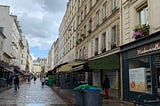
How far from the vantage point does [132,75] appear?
1602cm

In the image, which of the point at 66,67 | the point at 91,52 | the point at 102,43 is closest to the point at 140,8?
the point at 102,43

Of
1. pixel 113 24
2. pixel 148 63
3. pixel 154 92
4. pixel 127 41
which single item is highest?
pixel 113 24

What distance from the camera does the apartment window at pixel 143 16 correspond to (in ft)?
50.1

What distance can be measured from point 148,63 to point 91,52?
560 inches

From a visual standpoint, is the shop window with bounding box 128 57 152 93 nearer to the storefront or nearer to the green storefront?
the storefront

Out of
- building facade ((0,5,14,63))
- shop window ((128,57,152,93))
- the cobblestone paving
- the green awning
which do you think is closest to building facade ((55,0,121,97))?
the green awning

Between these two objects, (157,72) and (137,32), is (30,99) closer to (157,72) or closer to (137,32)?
(137,32)

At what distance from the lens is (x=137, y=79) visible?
15.3m

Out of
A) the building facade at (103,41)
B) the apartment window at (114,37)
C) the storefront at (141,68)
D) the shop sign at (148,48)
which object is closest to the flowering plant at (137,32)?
the storefront at (141,68)

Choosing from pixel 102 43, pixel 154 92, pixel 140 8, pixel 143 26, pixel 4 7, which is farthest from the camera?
pixel 4 7

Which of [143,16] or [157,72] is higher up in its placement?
[143,16]

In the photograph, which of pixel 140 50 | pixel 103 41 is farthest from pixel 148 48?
pixel 103 41

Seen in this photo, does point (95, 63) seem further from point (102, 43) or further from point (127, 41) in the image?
point (102, 43)

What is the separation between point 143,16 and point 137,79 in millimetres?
3530
